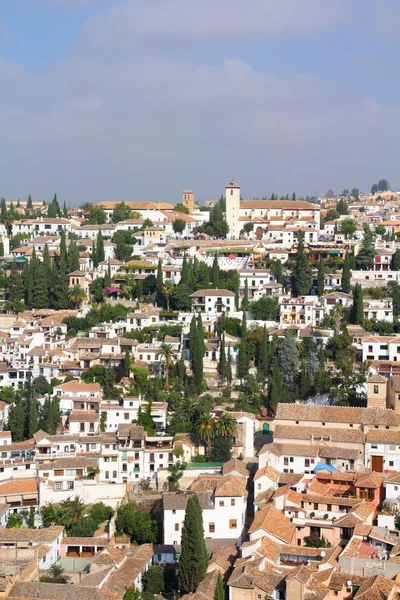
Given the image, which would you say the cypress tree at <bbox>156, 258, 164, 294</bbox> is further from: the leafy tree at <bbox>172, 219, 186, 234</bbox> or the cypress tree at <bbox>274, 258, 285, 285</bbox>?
the leafy tree at <bbox>172, 219, 186, 234</bbox>

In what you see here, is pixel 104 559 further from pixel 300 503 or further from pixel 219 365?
pixel 219 365

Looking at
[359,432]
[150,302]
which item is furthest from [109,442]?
[150,302]

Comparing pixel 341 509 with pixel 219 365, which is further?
pixel 219 365

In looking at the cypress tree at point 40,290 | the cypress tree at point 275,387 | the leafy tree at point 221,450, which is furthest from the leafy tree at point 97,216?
the leafy tree at point 221,450

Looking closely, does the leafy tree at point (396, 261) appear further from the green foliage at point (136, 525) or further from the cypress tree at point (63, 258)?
the green foliage at point (136, 525)

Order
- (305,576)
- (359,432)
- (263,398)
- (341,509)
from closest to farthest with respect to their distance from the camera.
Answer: (305,576) → (341,509) → (359,432) → (263,398)

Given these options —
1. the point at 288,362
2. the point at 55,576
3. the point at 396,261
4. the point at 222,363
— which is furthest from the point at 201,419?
the point at 396,261

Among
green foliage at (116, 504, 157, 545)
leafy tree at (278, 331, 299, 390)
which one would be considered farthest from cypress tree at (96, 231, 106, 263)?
green foliage at (116, 504, 157, 545)
